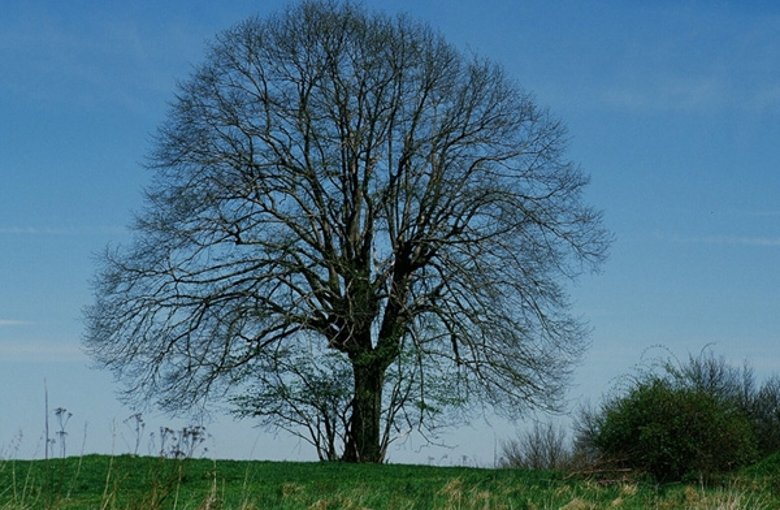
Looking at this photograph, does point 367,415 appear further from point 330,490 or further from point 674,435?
point 330,490

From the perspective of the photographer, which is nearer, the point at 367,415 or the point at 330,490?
the point at 330,490

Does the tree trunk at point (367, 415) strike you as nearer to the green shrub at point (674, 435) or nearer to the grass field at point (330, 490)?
the grass field at point (330, 490)

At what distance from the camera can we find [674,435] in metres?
14.8

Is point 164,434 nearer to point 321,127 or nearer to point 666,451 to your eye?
point 666,451

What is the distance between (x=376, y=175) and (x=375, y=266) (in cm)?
198

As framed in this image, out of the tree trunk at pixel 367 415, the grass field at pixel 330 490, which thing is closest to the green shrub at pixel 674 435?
the grass field at pixel 330 490

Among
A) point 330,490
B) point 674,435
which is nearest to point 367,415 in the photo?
point 674,435

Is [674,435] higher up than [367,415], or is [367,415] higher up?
[367,415]

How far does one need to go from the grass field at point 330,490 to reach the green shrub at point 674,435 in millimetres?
551

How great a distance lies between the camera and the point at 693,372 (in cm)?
1639

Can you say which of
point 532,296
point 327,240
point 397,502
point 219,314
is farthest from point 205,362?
point 397,502

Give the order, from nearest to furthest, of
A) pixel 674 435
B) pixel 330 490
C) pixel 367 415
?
pixel 330 490, pixel 674 435, pixel 367 415

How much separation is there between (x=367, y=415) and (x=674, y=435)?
265 inches

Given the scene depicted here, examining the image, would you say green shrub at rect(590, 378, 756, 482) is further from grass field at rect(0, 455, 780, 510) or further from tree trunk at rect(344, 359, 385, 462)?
tree trunk at rect(344, 359, 385, 462)
